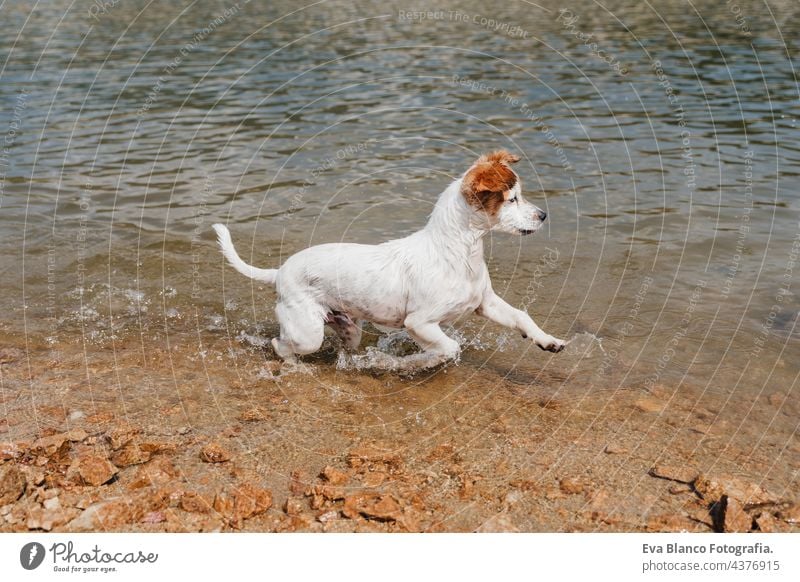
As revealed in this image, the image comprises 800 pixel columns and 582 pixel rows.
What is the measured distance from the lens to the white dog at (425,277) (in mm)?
7691

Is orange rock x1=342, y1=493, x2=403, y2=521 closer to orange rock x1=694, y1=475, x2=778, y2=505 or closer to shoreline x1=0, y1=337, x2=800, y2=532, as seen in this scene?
shoreline x1=0, y1=337, x2=800, y2=532

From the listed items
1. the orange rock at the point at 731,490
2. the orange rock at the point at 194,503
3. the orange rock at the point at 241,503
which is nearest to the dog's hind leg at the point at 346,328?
the orange rock at the point at 241,503

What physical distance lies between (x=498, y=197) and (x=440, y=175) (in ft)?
25.7

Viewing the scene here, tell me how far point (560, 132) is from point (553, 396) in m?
10.9

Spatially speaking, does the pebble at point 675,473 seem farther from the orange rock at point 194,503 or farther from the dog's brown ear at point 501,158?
the orange rock at point 194,503

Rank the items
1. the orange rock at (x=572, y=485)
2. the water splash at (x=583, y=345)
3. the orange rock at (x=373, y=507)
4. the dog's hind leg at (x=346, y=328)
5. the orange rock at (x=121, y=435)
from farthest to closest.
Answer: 1. the water splash at (x=583, y=345)
2. the dog's hind leg at (x=346, y=328)
3. the orange rock at (x=121, y=435)
4. the orange rock at (x=572, y=485)
5. the orange rock at (x=373, y=507)

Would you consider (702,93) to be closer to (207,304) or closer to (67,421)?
(207,304)

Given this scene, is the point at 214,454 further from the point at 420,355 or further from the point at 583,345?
the point at 583,345

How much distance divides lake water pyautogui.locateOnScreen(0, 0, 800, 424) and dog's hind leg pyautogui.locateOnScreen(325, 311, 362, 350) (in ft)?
4.33

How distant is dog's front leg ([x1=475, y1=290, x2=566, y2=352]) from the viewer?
26.8 feet

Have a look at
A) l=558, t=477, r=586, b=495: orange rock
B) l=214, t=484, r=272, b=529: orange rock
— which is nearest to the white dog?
l=558, t=477, r=586, b=495: orange rock

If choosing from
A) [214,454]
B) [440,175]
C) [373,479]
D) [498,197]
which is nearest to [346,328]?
[498,197]

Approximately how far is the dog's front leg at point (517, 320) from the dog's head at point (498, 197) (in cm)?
96

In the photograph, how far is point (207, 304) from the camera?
10.9m
